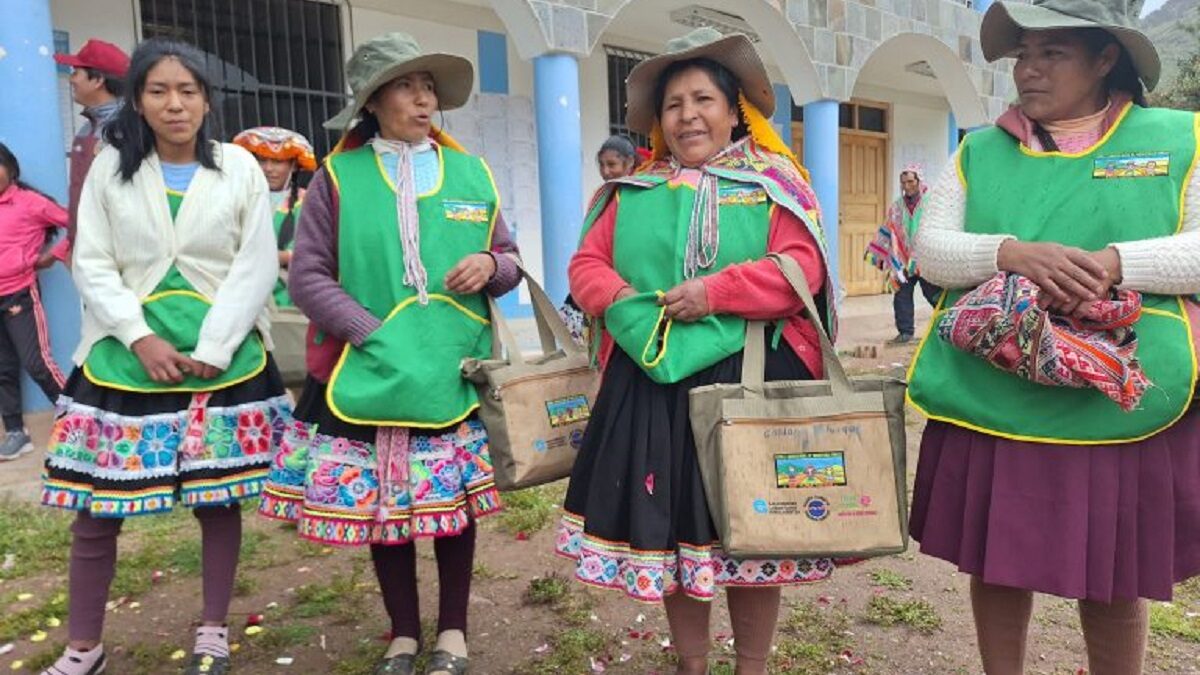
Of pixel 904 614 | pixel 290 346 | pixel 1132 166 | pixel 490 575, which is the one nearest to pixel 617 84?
pixel 290 346

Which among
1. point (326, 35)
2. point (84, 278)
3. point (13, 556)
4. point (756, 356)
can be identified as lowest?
point (13, 556)

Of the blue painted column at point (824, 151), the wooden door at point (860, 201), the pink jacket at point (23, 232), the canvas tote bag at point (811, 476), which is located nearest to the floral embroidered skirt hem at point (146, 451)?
the canvas tote bag at point (811, 476)

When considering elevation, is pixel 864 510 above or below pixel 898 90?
below

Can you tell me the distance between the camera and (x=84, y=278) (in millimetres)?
2242

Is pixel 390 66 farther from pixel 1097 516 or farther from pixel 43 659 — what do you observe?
pixel 43 659

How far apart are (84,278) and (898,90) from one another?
12.5 m

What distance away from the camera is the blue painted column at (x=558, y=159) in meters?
6.62

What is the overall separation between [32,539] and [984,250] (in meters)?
3.65

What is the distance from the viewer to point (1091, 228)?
69.7 inches

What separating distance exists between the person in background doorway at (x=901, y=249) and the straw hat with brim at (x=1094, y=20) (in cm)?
597

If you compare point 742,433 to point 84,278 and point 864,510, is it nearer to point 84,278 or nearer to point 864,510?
point 864,510

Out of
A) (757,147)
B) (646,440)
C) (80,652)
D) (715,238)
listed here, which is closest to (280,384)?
(80,652)

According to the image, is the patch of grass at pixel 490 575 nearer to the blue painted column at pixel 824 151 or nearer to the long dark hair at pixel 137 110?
the long dark hair at pixel 137 110

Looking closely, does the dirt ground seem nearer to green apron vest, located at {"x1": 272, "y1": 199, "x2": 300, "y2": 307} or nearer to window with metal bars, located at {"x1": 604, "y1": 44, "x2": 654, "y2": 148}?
green apron vest, located at {"x1": 272, "y1": 199, "x2": 300, "y2": 307}
